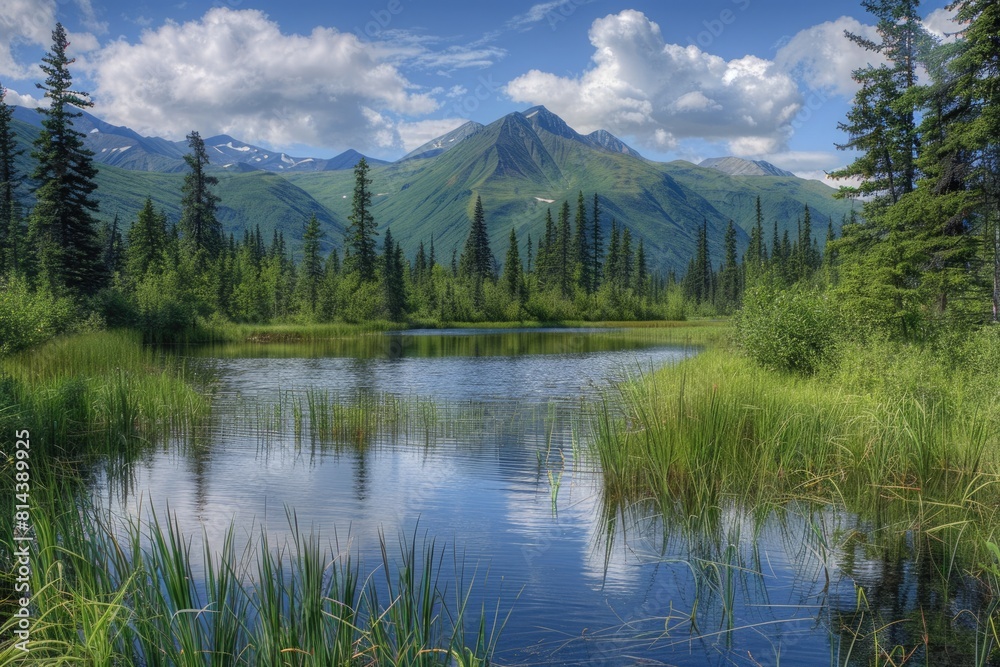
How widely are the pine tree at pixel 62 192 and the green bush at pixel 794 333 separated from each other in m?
38.5

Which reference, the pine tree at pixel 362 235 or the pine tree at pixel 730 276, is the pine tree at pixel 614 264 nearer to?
the pine tree at pixel 730 276

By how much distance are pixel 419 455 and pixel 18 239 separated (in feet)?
198

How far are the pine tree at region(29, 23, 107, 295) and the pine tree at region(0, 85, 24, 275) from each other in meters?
13.2

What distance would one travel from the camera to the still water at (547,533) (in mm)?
6172

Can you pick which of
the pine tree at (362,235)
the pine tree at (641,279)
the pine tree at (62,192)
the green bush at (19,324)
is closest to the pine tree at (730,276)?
the pine tree at (641,279)

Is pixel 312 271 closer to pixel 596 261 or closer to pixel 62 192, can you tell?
pixel 62 192

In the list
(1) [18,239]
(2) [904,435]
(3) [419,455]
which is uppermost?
(1) [18,239]

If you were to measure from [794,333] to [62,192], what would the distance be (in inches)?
1682

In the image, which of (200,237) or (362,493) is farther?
(200,237)

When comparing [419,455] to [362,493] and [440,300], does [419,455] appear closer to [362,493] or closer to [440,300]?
[362,493]

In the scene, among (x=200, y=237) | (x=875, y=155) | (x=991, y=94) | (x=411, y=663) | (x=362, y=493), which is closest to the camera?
(x=411, y=663)

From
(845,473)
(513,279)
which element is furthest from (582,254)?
(845,473)

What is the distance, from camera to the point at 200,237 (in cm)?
7106

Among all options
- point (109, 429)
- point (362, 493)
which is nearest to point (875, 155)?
point (362, 493)
